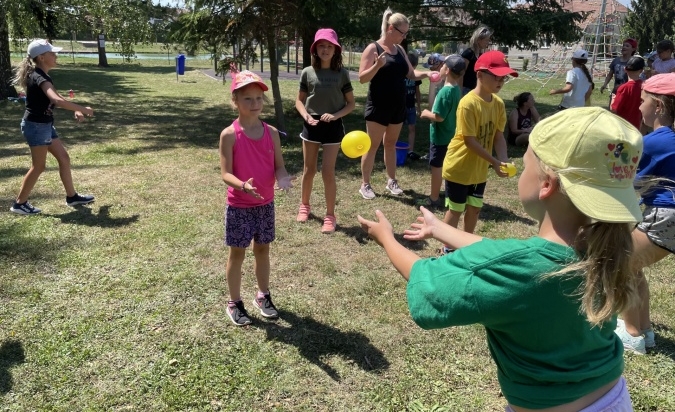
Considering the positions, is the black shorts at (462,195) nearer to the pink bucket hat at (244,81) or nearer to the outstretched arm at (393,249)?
the pink bucket hat at (244,81)

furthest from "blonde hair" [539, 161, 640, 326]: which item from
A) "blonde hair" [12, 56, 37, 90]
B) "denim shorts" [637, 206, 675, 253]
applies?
"blonde hair" [12, 56, 37, 90]

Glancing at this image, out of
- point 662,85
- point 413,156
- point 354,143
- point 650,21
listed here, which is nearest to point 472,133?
point 354,143

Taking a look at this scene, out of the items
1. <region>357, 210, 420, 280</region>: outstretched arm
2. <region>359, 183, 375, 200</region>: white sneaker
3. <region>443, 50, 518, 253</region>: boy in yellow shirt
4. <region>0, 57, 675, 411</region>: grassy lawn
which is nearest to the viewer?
<region>357, 210, 420, 280</region>: outstretched arm

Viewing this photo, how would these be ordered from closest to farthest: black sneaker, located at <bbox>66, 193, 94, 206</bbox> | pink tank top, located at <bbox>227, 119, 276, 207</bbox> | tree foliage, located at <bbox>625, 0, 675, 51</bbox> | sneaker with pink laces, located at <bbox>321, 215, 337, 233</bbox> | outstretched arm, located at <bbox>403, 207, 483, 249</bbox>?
1. outstretched arm, located at <bbox>403, 207, 483, 249</bbox>
2. pink tank top, located at <bbox>227, 119, 276, 207</bbox>
3. sneaker with pink laces, located at <bbox>321, 215, 337, 233</bbox>
4. black sneaker, located at <bbox>66, 193, 94, 206</bbox>
5. tree foliage, located at <bbox>625, 0, 675, 51</bbox>

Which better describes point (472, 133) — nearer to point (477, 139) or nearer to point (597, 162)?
point (477, 139)

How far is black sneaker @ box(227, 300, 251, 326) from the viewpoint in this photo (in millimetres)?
3793

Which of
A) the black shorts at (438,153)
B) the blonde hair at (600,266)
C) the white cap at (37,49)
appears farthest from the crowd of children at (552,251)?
the white cap at (37,49)

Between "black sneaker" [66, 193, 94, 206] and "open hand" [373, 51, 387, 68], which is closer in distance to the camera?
"open hand" [373, 51, 387, 68]

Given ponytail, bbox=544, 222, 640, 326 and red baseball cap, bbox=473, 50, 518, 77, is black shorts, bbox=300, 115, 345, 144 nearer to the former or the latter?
red baseball cap, bbox=473, 50, 518, 77

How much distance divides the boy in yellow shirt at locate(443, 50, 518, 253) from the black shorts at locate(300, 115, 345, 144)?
1400 millimetres

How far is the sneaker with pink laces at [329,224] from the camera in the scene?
5516mm

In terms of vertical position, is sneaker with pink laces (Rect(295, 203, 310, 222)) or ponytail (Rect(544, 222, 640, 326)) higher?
ponytail (Rect(544, 222, 640, 326))

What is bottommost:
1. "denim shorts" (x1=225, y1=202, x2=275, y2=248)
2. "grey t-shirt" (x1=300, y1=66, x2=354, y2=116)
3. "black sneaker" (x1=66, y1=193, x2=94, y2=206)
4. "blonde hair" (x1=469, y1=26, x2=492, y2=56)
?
"black sneaker" (x1=66, y1=193, x2=94, y2=206)

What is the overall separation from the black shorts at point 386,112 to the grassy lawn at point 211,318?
1.09 m
